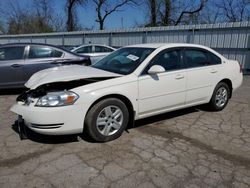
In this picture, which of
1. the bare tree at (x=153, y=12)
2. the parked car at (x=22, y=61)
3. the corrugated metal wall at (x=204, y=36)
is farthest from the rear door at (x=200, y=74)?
the bare tree at (x=153, y=12)

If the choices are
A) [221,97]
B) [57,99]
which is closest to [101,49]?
[221,97]

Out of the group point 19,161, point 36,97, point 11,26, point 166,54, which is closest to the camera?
point 19,161

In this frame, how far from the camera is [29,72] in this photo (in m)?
6.04

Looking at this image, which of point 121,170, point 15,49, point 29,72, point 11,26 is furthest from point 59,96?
point 11,26

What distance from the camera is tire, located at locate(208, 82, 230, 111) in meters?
4.94

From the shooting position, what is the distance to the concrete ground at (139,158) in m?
2.58

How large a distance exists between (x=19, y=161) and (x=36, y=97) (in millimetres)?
883

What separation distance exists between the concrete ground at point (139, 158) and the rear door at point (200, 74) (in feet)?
1.94

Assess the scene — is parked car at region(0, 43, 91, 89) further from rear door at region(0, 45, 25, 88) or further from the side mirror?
the side mirror

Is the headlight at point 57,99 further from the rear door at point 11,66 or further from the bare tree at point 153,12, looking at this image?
the bare tree at point 153,12

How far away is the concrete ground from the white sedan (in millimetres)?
323

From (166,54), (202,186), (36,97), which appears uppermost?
(166,54)

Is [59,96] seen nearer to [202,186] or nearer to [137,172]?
[137,172]

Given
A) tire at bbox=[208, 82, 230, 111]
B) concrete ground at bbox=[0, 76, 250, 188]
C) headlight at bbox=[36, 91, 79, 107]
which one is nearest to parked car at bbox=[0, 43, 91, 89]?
concrete ground at bbox=[0, 76, 250, 188]
